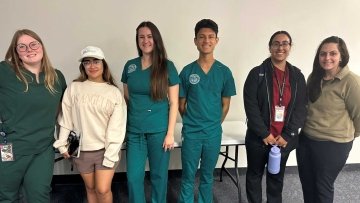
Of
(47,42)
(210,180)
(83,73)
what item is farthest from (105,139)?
(47,42)

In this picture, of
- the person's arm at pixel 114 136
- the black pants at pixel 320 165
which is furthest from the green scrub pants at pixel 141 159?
the black pants at pixel 320 165

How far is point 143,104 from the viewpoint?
184cm

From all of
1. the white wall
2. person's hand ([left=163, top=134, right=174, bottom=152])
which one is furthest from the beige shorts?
the white wall

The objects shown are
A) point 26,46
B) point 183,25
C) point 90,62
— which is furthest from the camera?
point 183,25

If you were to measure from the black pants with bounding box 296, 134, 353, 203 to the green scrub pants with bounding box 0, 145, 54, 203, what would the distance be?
178 cm

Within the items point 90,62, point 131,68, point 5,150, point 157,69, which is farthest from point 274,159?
point 5,150

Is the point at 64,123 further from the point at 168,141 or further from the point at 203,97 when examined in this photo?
the point at 203,97

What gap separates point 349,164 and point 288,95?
6.15 feet

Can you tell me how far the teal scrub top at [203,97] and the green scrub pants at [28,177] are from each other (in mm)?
949

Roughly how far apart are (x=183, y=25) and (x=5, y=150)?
176 centimetres

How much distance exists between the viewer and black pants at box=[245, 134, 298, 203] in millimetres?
1945

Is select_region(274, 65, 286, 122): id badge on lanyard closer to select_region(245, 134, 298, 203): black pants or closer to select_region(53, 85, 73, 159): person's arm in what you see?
select_region(245, 134, 298, 203): black pants

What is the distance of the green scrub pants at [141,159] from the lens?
189cm

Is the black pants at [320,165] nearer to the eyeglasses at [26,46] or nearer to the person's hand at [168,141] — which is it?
the person's hand at [168,141]
